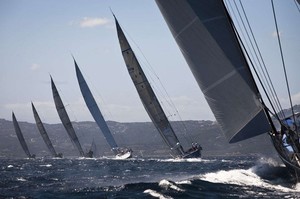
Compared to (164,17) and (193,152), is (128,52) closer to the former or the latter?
(193,152)

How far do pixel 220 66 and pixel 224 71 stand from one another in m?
0.32

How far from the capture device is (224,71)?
20.1 meters

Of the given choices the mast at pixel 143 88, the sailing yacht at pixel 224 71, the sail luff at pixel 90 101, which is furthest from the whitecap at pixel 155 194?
the sail luff at pixel 90 101

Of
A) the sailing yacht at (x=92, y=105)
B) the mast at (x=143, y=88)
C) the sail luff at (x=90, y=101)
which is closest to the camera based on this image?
the mast at (x=143, y=88)

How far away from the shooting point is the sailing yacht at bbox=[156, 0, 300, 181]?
19.3 metres

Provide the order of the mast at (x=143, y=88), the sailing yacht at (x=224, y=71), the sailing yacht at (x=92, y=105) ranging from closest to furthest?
the sailing yacht at (x=224, y=71) → the mast at (x=143, y=88) → the sailing yacht at (x=92, y=105)

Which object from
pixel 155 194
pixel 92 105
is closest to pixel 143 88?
pixel 92 105

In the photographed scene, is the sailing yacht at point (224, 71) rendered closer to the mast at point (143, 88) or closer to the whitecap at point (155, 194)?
the whitecap at point (155, 194)

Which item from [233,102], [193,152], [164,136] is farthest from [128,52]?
[233,102]

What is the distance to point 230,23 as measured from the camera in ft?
66.2

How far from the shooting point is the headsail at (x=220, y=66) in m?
19.3

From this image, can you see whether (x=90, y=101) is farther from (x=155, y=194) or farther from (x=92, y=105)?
(x=155, y=194)

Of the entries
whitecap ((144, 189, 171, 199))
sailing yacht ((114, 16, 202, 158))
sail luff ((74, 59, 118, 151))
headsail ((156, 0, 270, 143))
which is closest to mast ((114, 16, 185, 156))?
sailing yacht ((114, 16, 202, 158))

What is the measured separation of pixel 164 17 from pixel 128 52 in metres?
33.0
